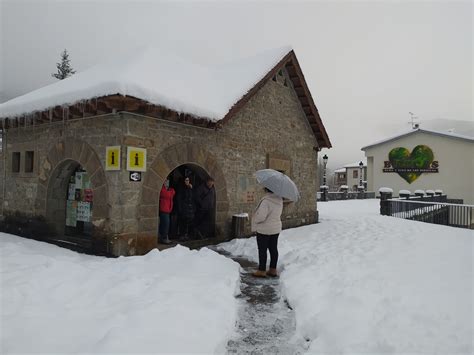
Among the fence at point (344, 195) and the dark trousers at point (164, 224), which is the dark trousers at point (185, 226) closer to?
the dark trousers at point (164, 224)

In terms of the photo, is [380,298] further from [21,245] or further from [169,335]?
[21,245]

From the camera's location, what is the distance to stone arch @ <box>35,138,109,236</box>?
257 inches

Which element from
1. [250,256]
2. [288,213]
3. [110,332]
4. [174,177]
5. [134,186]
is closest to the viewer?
[110,332]

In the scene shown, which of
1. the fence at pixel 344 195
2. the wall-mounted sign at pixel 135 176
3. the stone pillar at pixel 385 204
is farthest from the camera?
the fence at pixel 344 195

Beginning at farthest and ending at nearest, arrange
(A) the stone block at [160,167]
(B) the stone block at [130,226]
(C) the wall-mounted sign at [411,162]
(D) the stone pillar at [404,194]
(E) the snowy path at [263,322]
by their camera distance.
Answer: (C) the wall-mounted sign at [411,162]
(D) the stone pillar at [404,194]
(A) the stone block at [160,167]
(B) the stone block at [130,226]
(E) the snowy path at [263,322]

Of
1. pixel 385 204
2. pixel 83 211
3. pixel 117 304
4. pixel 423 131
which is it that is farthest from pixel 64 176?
pixel 423 131

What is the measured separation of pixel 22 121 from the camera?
26.0 feet

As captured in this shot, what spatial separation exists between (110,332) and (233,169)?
611cm

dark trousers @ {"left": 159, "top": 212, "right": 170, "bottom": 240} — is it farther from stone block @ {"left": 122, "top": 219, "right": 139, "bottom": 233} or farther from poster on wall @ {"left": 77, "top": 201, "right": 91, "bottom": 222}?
poster on wall @ {"left": 77, "top": 201, "right": 91, "bottom": 222}

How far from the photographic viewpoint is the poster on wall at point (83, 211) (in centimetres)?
805

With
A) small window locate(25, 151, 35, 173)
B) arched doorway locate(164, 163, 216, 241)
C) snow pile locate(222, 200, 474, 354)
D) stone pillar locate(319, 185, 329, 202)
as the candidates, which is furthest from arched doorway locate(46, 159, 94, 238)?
stone pillar locate(319, 185, 329, 202)

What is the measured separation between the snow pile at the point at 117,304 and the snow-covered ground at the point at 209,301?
1 centimetres

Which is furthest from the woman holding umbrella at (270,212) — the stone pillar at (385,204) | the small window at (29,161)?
the stone pillar at (385,204)

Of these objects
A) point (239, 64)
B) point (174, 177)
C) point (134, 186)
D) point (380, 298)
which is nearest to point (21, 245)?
point (134, 186)
